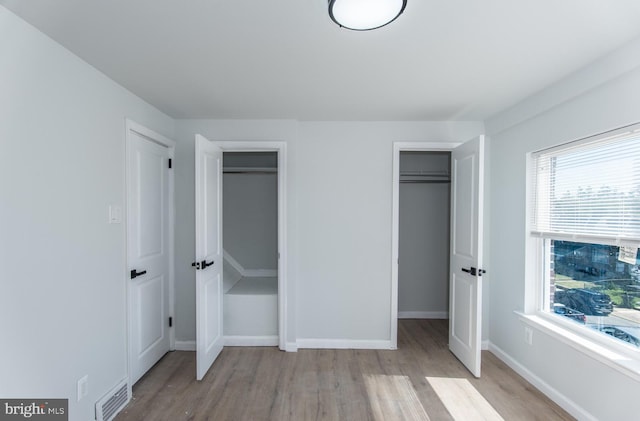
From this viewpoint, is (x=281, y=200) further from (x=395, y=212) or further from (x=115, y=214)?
(x=115, y=214)

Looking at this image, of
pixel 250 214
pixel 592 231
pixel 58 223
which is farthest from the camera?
pixel 250 214

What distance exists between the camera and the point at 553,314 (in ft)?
7.82

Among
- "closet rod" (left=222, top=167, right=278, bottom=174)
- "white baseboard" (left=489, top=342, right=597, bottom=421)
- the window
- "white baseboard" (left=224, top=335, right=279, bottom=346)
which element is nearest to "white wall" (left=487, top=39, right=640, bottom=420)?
A: "white baseboard" (left=489, top=342, right=597, bottom=421)

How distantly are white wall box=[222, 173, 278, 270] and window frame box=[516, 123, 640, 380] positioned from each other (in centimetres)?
298

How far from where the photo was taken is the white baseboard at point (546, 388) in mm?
1974

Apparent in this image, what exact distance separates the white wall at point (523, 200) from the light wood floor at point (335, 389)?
0.24 meters

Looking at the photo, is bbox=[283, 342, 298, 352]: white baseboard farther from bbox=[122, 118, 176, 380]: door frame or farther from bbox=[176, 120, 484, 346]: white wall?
bbox=[122, 118, 176, 380]: door frame

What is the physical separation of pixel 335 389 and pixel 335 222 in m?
1.49

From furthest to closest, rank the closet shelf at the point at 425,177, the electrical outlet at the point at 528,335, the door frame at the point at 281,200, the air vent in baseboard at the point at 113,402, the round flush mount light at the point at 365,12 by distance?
1. the closet shelf at the point at 425,177
2. the door frame at the point at 281,200
3. the electrical outlet at the point at 528,335
4. the air vent in baseboard at the point at 113,402
5. the round flush mount light at the point at 365,12

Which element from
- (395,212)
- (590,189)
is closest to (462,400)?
(395,212)

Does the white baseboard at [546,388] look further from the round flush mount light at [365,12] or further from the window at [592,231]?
the round flush mount light at [365,12]

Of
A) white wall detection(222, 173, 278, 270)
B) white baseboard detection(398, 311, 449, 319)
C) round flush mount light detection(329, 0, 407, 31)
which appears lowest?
white baseboard detection(398, 311, 449, 319)

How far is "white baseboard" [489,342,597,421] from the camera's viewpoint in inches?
77.7

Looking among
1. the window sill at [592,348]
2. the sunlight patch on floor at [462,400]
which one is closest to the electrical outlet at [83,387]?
the sunlight patch on floor at [462,400]
